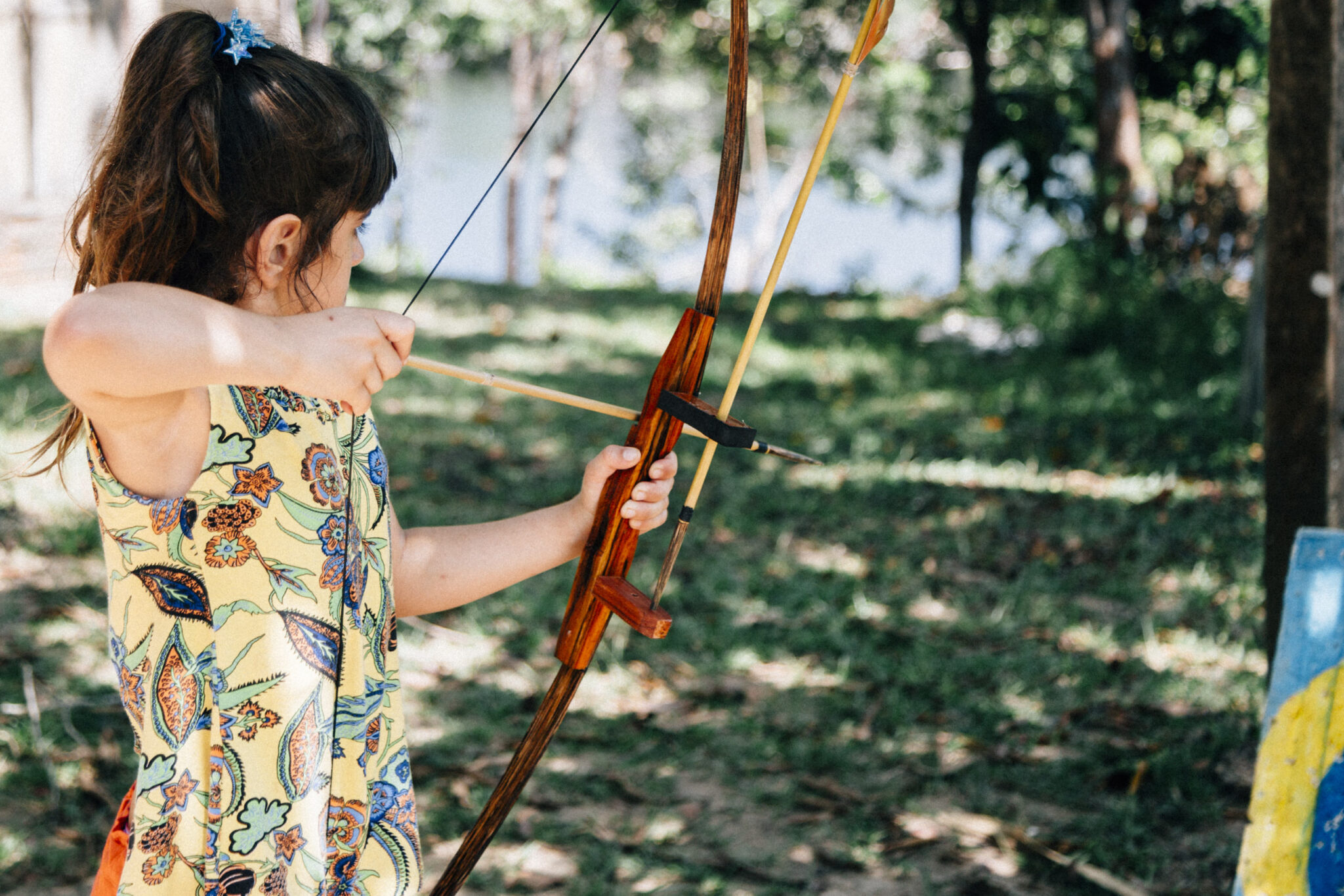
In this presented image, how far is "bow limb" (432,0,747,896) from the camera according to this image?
56.7 inches

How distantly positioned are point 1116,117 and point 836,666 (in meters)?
5.64

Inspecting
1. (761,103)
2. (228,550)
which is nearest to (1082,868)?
(228,550)

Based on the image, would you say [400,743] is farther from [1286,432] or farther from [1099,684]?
[1099,684]

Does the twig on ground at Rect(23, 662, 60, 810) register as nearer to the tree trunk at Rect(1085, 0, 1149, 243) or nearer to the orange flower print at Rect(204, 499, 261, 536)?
the orange flower print at Rect(204, 499, 261, 536)

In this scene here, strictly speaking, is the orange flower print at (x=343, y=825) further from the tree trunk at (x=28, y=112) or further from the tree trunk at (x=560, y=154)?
the tree trunk at (x=560, y=154)

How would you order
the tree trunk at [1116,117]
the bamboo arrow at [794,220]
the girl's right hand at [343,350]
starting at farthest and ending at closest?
1. the tree trunk at [1116,117]
2. the bamboo arrow at [794,220]
3. the girl's right hand at [343,350]

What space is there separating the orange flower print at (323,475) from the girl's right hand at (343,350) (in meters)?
0.11

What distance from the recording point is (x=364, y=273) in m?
9.09

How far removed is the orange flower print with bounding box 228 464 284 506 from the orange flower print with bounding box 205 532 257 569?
0.14ft

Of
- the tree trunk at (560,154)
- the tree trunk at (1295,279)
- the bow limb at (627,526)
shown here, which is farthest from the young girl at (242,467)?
the tree trunk at (560,154)

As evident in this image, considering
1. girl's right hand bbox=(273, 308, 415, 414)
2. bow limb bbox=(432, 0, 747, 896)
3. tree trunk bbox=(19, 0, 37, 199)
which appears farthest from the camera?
tree trunk bbox=(19, 0, 37, 199)

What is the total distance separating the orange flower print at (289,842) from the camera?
1202mm

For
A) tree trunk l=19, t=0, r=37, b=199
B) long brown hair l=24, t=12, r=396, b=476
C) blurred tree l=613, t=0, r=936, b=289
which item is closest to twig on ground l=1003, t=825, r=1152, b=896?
long brown hair l=24, t=12, r=396, b=476

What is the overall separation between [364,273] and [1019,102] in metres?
5.91
